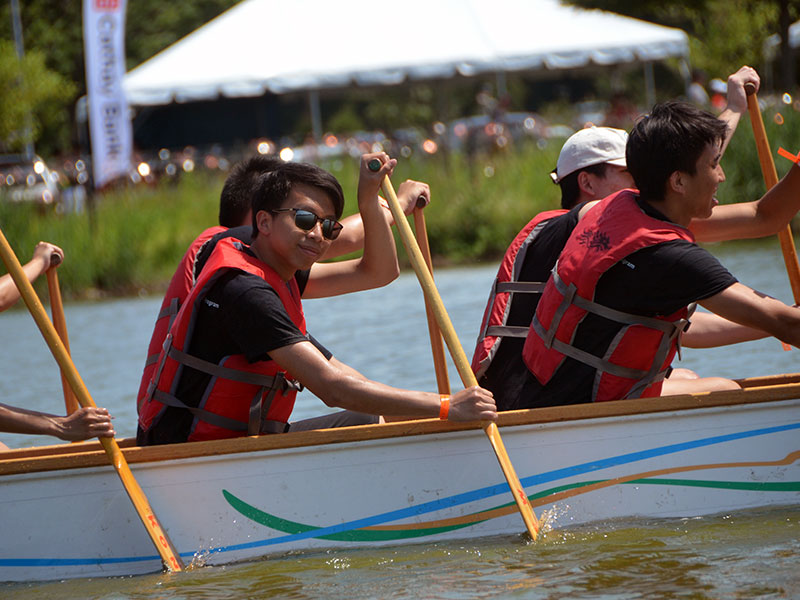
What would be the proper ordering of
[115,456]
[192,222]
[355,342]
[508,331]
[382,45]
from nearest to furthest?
[115,456] < [508,331] < [355,342] < [192,222] < [382,45]

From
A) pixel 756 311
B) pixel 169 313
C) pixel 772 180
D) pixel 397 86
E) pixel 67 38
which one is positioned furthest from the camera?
pixel 67 38

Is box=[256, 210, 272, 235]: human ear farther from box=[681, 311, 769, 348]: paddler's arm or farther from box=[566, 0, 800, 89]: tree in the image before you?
box=[566, 0, 800, 89]: tree

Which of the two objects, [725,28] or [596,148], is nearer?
[596,148]

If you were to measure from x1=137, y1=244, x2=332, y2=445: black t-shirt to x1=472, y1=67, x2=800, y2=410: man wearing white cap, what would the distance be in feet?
2.41

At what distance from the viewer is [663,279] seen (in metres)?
3.60

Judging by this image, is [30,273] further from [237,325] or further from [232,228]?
[237,325]

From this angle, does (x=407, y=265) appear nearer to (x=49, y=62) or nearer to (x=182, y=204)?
(x=182, y=204)

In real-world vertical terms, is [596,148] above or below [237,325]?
above

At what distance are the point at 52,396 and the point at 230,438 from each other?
5.72m

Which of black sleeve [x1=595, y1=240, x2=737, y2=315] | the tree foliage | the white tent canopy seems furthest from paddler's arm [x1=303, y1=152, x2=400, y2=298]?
the tree foliage

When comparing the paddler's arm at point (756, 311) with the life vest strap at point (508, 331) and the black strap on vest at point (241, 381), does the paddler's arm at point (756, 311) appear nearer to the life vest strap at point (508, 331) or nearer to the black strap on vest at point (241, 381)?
the life vest strap at point (508, 331)

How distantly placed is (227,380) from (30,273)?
1.30 m

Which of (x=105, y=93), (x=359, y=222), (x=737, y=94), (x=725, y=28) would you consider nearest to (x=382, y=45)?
(x=105, y=93)

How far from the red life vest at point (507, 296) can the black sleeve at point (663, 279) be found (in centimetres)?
46
